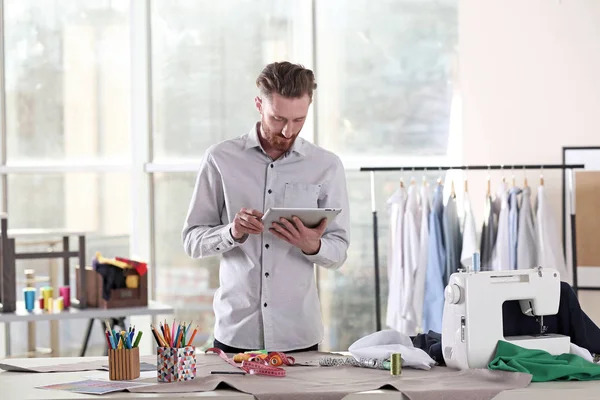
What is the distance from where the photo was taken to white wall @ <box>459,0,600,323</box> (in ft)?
17.9

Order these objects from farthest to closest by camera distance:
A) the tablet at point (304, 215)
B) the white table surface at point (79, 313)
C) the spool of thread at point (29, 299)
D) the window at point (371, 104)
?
the window at point (371, 104) → the spool of thread at point (29, 299) → the white table surface at point (79, 313) → the tablet at point (304, 215)

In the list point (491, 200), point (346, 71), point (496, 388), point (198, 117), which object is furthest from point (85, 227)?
point (496, 388)

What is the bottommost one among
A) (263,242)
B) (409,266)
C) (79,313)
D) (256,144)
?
(79,313)

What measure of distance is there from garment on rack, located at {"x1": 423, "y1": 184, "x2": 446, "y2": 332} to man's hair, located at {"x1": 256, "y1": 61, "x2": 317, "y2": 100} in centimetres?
229

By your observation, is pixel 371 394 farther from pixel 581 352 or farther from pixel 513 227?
pixel 513 227

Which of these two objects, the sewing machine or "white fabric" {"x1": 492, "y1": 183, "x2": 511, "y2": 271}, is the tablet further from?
"white fabric" {"x1": 492, "y1": 183, "x2": 511, "y2": 271}

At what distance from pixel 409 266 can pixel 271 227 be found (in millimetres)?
2419

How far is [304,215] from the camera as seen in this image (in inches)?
→ 120

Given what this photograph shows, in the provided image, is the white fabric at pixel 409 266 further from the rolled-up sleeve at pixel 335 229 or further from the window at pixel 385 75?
the rolled-up sleeve at pixel 335 229

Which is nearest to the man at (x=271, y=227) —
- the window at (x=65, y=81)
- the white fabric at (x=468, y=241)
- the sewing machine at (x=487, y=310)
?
the sewing machine at (x=487, y=310)

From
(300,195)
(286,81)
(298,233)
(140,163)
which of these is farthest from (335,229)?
(140,163)

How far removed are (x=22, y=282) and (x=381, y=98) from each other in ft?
9.04

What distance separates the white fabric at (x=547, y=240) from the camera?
5156 millimetres

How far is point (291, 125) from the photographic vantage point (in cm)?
318
